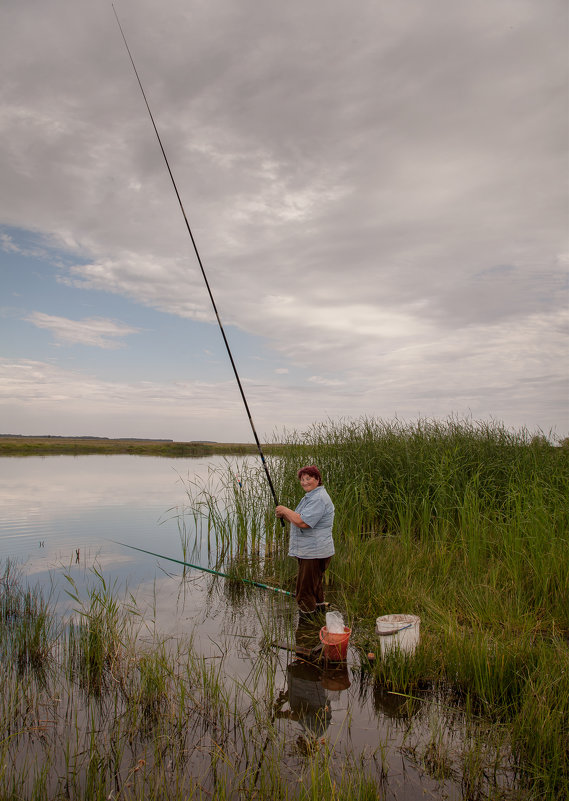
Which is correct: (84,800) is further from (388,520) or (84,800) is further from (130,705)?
(388,520)

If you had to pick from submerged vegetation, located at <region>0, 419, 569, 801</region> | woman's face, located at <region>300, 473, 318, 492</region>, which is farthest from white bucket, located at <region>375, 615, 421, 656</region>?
woman's face, located at <region>300, 473, 318, 492</region>

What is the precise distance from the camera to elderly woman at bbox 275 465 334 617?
527 centimetres

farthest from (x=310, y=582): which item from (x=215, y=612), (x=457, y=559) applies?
(x=457, y=559)

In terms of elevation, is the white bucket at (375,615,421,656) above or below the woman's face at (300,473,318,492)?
below

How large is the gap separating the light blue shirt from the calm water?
0.81m

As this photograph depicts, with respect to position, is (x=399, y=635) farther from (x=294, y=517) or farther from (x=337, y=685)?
(x=294, y=517)

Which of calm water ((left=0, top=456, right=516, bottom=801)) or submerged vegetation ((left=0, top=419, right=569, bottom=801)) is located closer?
submerged vegetation ((left=0, top=419, right=569, bottom=801))

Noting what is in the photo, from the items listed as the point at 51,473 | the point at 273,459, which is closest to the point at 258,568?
the point at 273,459

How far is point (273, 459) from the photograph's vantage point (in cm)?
1080

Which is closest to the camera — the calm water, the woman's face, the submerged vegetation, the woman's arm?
the submerged vegetation

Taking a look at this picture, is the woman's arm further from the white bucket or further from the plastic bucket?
the white bucket

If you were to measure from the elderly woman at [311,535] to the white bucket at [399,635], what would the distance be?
117 centimetres

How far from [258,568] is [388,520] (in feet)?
7.84

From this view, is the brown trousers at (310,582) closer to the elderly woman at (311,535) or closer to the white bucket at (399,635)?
the elderly woman at (311,535)
